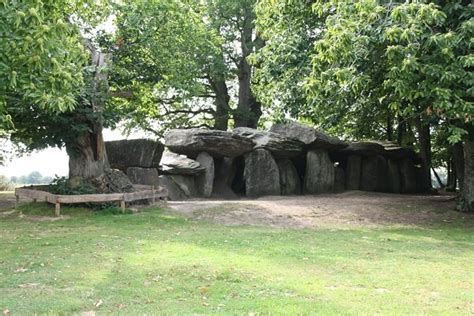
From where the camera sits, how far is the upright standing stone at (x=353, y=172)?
24.2m

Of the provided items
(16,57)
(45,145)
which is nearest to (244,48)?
(45,145)

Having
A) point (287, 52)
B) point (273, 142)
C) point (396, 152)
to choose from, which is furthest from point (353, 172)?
point (287, 52)

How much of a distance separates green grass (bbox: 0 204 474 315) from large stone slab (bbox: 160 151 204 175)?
23.7ft

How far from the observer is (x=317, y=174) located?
22.7 meters

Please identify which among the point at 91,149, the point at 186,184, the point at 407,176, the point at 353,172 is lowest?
the point at 186,184

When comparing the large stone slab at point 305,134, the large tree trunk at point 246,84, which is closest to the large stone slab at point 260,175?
the large stone slab at point 305,134

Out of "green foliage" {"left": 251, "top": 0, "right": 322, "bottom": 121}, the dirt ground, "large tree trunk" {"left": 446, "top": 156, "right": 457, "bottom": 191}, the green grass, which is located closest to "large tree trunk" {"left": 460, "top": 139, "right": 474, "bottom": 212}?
the dirt ground

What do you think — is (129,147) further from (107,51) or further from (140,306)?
(140,306)

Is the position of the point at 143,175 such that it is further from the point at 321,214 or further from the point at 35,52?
the point at 35,52

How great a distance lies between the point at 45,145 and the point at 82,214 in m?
2.94

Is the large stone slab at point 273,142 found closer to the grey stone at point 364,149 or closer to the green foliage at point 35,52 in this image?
the grey stone at point 364,149

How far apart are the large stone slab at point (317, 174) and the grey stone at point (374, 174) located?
2491mm

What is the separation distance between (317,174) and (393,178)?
4.97 metres

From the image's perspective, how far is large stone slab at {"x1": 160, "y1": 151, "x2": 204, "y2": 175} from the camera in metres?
19.6
